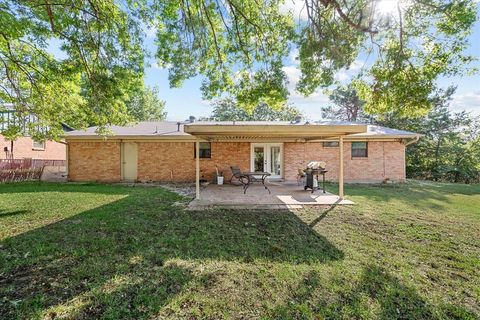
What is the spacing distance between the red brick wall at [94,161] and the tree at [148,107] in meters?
16.0

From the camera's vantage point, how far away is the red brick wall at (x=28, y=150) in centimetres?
1569

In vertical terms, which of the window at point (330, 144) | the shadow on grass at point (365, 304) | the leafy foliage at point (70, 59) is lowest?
the shadow on grass at point (365, 304)

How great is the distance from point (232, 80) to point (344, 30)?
3780 mm

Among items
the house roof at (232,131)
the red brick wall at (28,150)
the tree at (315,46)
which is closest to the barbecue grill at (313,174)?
the house roof at (232,131)

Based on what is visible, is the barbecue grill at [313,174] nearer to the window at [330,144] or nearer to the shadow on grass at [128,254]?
the shadow on grass at [128,254]

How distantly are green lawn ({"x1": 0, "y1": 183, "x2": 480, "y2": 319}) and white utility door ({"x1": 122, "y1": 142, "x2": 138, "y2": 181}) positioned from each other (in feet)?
22.5

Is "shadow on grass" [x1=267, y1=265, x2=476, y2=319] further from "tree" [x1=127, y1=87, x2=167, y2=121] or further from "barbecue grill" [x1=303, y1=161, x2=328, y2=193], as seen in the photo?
"tree" [x1=127, y1=87, x2=167, y2=121]

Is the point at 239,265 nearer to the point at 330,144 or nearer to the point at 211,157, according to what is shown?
the point at 211,157

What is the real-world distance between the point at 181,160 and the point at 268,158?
485 cm

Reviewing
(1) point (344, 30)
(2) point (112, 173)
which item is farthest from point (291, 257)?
(2) point (112, 173)

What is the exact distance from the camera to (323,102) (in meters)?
32.2

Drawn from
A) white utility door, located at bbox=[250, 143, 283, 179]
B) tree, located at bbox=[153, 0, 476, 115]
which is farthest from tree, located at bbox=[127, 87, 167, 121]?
tree, located at bbox=[153, 0, 476, 115]

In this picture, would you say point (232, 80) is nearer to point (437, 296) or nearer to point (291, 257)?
point (291, 257)

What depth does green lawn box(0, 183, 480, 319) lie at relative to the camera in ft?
8.36
